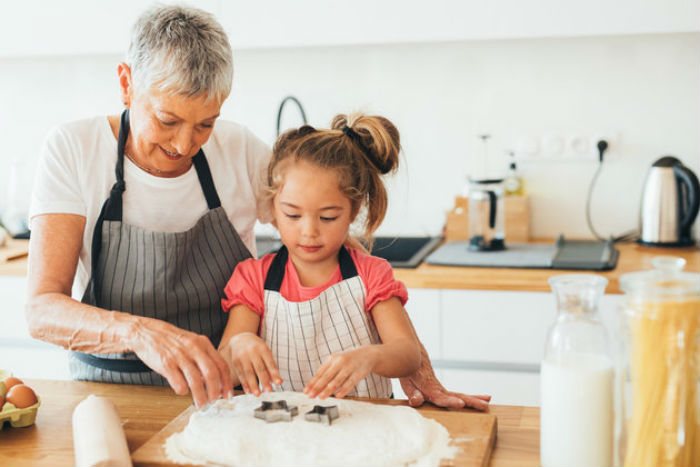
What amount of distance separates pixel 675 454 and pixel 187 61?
3.01 ft

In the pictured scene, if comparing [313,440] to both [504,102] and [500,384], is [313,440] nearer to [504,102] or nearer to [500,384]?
[500,384]

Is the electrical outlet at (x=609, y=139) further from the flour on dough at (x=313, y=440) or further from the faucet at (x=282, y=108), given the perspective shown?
the flour on dough at (x=313, y=440)

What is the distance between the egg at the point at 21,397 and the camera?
1199mm

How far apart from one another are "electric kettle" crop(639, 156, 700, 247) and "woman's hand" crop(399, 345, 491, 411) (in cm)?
143

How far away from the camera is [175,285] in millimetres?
1531

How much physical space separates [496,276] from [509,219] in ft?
1.55

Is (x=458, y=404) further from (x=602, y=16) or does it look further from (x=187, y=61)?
(x=602, y=16)

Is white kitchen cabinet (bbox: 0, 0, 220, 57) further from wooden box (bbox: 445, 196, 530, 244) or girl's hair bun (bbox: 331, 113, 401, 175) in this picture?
girl's hair bun (bbox: 331, 113, 401, 175)

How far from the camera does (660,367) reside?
34.8 inches

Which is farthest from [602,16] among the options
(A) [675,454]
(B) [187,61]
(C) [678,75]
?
(A) [675,454]

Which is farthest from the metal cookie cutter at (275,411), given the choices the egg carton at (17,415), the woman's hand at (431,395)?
the egg carton at (17,415)

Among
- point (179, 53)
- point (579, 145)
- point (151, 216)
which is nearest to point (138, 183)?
point (151, 216)

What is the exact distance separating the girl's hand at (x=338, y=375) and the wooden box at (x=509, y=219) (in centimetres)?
157

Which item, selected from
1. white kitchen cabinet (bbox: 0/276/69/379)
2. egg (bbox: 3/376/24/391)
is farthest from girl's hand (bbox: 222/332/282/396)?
white kitchen cabinet (bbox: 0/276/69/379)
